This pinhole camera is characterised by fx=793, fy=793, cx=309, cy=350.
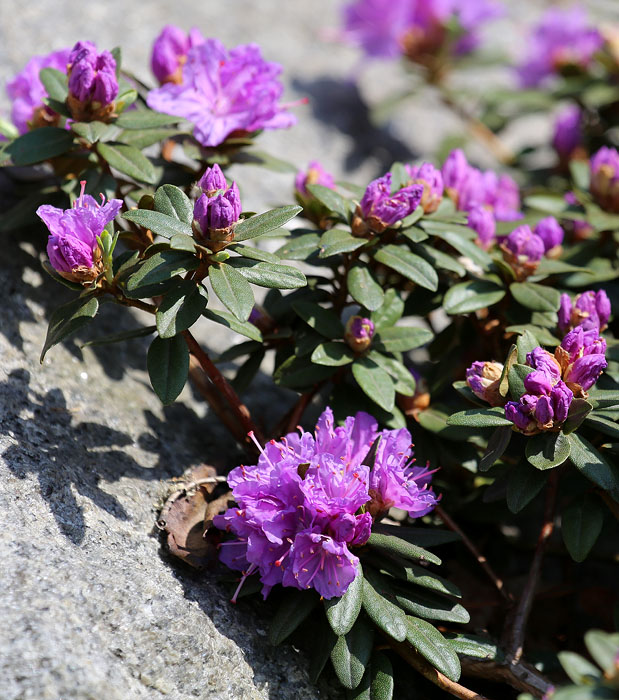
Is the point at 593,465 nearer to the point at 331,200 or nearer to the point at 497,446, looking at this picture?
the point at 497,446

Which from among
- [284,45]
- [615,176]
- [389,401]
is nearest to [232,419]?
[389,401]

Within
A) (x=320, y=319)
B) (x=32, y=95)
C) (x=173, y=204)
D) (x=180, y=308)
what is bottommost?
(x=320, y=319)

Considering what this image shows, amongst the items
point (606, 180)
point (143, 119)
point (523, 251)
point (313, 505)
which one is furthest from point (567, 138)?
point (313, 505)

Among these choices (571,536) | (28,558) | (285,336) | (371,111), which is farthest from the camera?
(371,111)

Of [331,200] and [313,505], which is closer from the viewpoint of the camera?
[313,505]

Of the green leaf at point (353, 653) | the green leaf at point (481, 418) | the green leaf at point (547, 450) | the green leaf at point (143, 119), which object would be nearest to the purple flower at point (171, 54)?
the green leaf at point (143, 119)

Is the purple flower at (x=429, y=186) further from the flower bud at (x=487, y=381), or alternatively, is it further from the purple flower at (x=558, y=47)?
the purple flower at (x=558, y=47)

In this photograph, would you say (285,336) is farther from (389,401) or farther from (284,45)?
(284,45)
